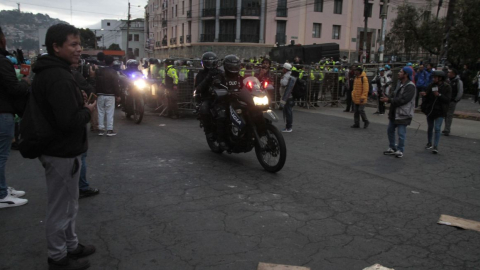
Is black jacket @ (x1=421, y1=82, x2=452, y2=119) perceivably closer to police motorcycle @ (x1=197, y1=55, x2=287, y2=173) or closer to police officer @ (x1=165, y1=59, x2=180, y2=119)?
police motorcycle @ (x1=197, y1=55, x2=287, y2=173)

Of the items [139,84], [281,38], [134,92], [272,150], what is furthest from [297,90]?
[281,38]

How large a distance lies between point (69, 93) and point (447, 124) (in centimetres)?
997

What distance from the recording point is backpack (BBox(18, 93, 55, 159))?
2826mm

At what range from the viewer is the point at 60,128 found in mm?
2855

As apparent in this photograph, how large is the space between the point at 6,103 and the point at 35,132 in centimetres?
186

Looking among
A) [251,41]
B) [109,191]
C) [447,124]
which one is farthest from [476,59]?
[251,41]

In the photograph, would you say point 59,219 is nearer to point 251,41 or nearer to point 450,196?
point 450,196

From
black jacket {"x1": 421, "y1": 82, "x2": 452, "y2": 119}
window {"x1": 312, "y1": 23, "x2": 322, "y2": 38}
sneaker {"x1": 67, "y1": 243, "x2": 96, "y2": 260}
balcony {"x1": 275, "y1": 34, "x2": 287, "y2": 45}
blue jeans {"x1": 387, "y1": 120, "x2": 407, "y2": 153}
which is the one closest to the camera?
sneaker {"x1": 67, "y1": 243, "x2": 96, "y2": 260}

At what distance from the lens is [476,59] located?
2186 centimetres

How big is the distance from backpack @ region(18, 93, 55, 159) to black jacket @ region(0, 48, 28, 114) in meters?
1.59

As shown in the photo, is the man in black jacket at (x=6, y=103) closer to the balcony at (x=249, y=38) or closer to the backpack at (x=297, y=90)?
the backpack at (x=297, y=90)

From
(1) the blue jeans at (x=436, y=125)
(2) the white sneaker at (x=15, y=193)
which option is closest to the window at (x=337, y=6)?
(1) the blue jeans at (x=436, y=125)

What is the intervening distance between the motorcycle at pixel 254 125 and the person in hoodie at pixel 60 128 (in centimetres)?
325

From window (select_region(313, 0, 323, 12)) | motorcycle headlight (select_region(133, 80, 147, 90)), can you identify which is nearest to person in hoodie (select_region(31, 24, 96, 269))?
motorcycle headlight (select_region(133, 80, 147, 90))
